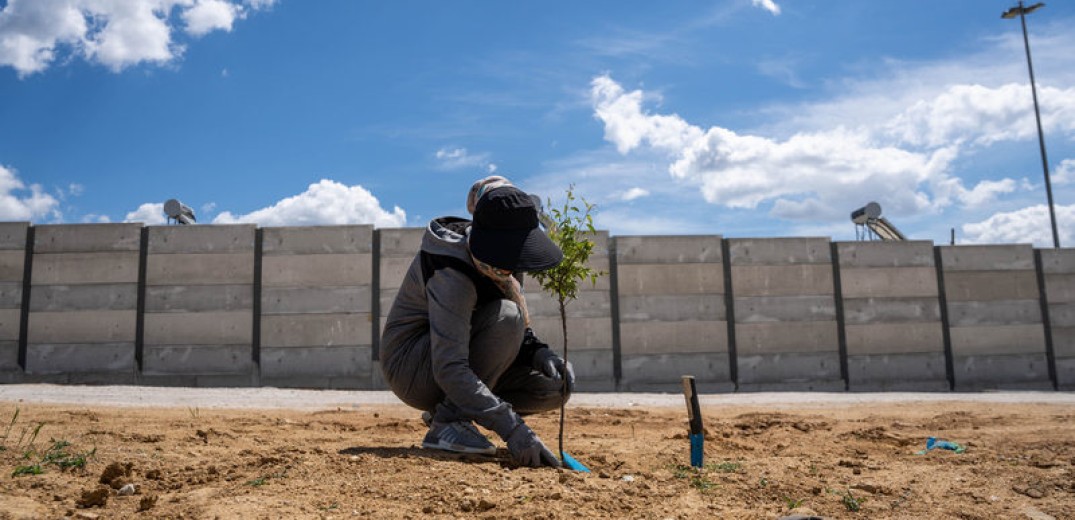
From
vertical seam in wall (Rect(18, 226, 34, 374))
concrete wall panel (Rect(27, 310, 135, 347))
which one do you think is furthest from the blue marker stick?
vertical seam in wall (Rect(18, 226, 34, 374))

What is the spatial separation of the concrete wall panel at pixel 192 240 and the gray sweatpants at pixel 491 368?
315 inches

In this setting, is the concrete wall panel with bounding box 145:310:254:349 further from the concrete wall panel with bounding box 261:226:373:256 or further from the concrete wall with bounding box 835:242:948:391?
the concrete wall with bounding box 835:242:948:391

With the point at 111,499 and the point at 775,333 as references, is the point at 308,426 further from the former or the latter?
the point at 775,333

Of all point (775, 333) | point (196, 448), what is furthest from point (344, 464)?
point (775, 333)

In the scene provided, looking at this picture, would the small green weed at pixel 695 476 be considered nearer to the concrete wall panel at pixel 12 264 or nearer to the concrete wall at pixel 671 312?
the concrete wall at pixel 671 312

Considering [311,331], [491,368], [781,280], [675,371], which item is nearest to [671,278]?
[675,371]

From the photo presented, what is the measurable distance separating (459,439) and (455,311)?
21.4 inches

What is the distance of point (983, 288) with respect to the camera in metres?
11.9

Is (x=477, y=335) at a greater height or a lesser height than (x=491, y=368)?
greater

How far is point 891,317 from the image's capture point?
1152 centimetres

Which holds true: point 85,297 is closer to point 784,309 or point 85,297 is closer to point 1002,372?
point 784,309

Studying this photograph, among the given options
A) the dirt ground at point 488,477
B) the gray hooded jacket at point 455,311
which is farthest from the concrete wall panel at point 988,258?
the gray hooded jacket at point 455,311

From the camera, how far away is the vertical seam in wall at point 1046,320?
39.2 feet

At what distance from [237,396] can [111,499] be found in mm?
6617
